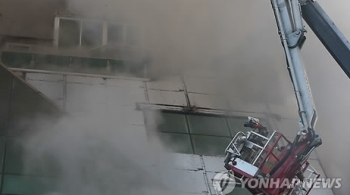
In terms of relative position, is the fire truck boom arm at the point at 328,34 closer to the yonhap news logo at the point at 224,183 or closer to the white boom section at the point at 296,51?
the white boom section at the point at 296,51

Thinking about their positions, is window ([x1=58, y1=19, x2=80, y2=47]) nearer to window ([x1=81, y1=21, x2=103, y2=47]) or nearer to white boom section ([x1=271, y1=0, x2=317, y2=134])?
window ([x1=81, y1=21, x2=103, y2=47])

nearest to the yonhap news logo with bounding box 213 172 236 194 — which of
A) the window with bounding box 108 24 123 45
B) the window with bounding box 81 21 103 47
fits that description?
the window with bounding box 108 24 123 45

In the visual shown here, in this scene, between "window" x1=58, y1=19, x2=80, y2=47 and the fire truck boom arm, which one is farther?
"window" x1=58, y1=19, x2=80, y2=47

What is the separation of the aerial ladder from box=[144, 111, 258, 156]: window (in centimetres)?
369

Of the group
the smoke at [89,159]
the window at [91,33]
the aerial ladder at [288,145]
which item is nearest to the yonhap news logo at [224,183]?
the aerial ladder at [288,145]

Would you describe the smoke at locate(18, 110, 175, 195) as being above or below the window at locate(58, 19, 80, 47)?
below

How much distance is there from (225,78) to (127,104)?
2727mm

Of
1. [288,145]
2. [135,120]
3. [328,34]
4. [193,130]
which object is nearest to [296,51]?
[328,34]

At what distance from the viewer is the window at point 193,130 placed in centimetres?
1345

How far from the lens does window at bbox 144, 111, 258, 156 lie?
13.4 meters

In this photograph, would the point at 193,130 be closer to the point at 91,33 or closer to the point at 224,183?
the point at 224,183

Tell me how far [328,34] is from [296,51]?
2.37ft

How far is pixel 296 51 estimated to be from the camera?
9852 millimetres

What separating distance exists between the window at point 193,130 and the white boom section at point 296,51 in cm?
390
